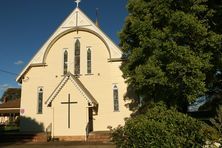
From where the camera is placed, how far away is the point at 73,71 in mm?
30312

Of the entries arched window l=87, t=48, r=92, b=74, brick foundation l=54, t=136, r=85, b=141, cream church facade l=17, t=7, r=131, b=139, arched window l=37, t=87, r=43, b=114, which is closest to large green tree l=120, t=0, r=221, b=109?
cream church facade l=17, t=7, r=131, b=139

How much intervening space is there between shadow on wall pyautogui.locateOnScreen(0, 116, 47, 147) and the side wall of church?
9cm

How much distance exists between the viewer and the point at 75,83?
89.3ft

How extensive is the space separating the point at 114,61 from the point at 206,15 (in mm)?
11238

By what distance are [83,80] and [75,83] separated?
2.65 meters

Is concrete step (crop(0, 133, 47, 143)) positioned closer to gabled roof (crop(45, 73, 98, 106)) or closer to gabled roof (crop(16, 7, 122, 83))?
gabled roof (crop(45, 73, 98, 106))

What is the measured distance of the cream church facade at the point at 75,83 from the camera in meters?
27.3

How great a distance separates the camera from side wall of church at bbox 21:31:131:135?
28750 millimetres

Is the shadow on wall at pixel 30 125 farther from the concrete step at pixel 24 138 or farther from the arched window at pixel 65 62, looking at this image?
the arched window at pixel 65 62

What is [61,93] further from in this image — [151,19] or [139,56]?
[151,19]

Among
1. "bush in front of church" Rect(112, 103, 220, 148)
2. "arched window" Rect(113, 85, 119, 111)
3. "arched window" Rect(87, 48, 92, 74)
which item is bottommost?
"bush in front of church" Rect(112, 103, 220, 148)

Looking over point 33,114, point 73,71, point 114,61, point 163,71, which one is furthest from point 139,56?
point 33,114

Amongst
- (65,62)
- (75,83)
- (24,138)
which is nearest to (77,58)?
(65,62)

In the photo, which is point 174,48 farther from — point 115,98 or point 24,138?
point 24,138
